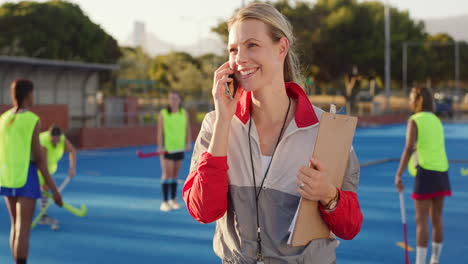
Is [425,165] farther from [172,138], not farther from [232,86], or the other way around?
[172,138]

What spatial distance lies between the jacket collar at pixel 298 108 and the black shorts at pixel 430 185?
3491 mm

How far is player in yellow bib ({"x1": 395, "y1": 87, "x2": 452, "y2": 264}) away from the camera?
5570 millimetres

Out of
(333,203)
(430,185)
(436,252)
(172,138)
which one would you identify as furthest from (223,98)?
(172,138)

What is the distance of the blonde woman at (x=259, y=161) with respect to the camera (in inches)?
88.7

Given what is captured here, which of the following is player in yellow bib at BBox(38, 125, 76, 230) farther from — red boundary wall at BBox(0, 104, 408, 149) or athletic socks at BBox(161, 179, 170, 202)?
red boundary wall at BBox(0, 104, 408, 149)

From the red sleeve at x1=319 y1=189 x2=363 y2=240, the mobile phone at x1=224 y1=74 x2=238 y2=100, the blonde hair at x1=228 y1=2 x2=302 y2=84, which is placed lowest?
the red sleeve at x1=319 y1=189 x2=363 y2=240

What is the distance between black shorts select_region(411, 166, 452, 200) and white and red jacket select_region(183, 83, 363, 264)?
11.3ft

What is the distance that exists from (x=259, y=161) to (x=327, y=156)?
11.5 inches

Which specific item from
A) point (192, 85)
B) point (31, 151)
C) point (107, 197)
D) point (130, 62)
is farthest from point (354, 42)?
point (31, 151)

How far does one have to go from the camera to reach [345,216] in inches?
89.7

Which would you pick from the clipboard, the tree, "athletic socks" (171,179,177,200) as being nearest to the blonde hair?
the clipboard

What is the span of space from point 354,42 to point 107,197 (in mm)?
42658

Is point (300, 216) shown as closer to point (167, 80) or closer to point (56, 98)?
point (56, 98)

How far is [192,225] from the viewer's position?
788 cm
